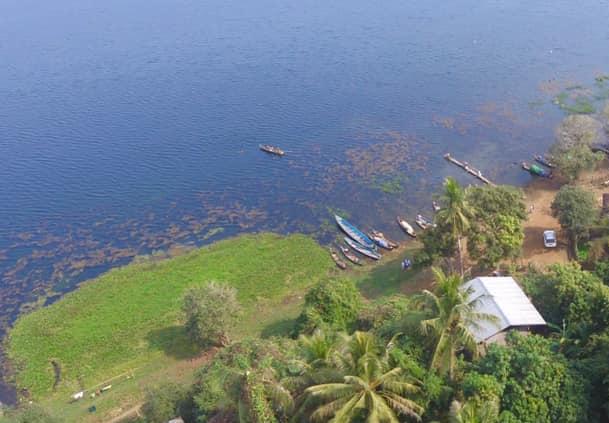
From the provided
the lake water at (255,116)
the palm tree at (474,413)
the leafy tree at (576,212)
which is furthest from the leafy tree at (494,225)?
the palm tree at (474,413)

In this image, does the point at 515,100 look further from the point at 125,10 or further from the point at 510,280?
the point at 125,10

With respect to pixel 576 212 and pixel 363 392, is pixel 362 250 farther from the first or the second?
pixel 363 392

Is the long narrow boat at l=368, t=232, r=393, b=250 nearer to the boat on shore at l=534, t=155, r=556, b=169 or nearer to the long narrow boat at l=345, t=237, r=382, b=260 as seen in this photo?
the long narrow boat at l=345, t=237, r=382, b=260

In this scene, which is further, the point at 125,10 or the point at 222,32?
the point at 125,10

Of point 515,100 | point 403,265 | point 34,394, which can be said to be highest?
point 515,100

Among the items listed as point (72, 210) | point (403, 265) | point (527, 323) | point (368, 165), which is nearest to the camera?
point (527, 323)

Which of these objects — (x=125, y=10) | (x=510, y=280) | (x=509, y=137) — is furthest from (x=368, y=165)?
(x=125, y=10)
